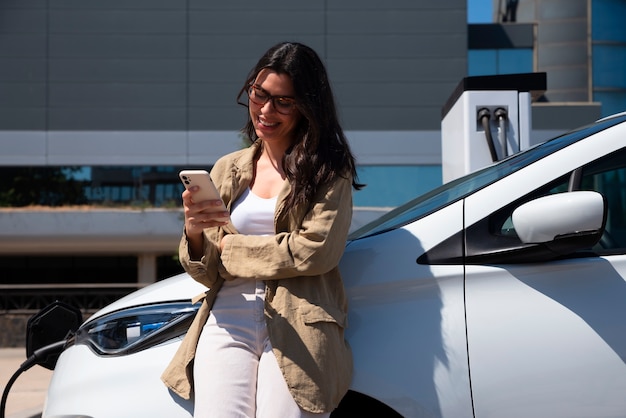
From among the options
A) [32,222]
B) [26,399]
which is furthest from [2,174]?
[26,399]

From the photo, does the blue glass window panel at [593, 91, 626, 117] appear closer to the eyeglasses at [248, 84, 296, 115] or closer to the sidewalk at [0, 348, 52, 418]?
the sidewalk at [0, 348, 52, 418]

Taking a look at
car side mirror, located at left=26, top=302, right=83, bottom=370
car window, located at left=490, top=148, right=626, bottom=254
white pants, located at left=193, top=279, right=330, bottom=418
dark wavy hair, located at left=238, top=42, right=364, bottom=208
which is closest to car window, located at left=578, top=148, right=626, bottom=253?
car window, located at left=490, top=148, right=626, bottom=254

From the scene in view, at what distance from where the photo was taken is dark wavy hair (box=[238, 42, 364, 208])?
223 centimetres

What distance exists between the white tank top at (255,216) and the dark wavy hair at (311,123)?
0.32ft

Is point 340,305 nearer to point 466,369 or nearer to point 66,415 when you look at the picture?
point 466,369

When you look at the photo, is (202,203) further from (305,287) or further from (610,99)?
(610,99)

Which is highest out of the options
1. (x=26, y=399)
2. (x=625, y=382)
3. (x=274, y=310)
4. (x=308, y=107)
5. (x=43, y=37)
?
(x=43, y=37)

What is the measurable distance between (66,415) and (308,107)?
48.8 inches

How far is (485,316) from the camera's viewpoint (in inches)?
89.4

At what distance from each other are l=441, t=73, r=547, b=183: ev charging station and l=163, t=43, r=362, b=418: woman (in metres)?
4.05

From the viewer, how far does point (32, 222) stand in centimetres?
3212

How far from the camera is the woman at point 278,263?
2127mm

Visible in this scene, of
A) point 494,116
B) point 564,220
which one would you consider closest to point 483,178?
point 564,220

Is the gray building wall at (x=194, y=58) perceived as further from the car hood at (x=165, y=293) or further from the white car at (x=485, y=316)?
the white car at (x=485, y=316)
